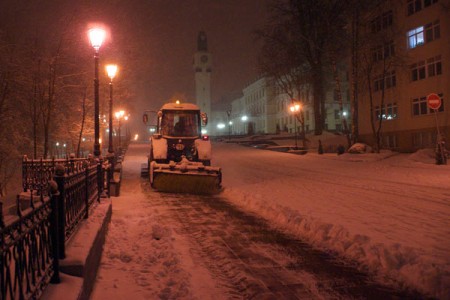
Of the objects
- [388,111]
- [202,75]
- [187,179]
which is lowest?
[187,179]

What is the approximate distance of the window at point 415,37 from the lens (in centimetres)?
3041

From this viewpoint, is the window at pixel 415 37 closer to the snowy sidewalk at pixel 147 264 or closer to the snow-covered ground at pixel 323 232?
the snow-covered ground at pixel 323 232

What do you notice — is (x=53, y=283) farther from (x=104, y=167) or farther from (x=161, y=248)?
(x=104, y=167)

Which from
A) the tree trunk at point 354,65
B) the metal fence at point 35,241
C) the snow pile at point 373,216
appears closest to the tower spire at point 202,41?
the tree trunk at point 354,65

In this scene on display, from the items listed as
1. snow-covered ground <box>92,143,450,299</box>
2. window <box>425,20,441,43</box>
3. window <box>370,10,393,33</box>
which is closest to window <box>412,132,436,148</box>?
window <box>425,20,441,43</box>

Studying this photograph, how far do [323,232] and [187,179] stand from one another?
26.0ft

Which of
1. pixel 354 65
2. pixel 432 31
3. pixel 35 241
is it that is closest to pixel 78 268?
pixel 35 241

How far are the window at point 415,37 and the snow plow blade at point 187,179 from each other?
22722mm

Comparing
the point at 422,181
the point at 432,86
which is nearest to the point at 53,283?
the point at 422,181

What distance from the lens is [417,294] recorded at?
16.4ft

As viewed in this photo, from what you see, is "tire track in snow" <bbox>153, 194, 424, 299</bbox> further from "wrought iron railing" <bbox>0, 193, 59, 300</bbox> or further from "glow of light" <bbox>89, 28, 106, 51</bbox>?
"glow of light" <bbox>89, 28, 106, 51</bbox>

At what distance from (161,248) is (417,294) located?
13.4 ft

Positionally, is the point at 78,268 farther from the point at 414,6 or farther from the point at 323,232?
the point at 414,6

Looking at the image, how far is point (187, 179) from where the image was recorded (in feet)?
49.8
